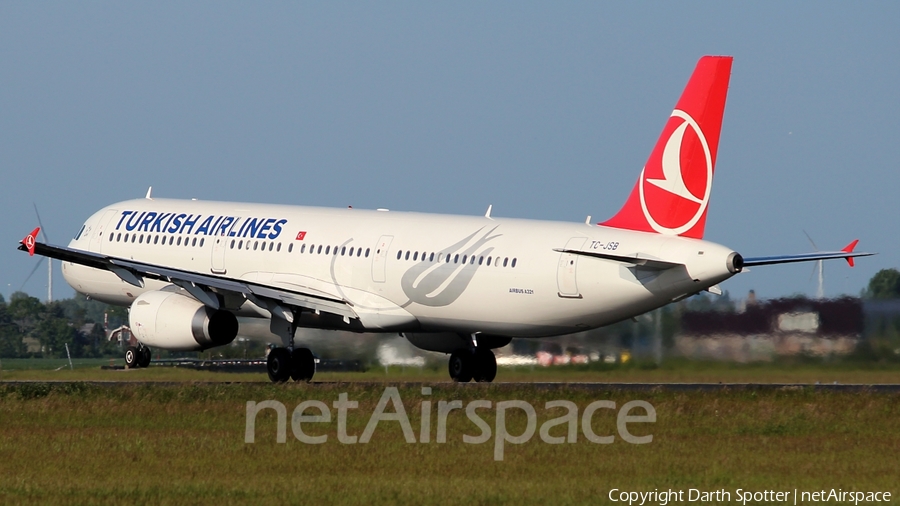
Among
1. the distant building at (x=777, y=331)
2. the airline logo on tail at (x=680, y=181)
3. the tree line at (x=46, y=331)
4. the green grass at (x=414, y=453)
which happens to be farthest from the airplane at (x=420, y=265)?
the tree line at (x=46, y=331)

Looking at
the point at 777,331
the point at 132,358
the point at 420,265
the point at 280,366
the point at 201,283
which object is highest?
the point at 420,265

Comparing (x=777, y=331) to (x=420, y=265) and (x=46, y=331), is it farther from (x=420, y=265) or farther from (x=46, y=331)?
(x=46, y=331)

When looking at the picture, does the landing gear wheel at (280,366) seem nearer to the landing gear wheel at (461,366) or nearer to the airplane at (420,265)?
the airplane at (420,265)

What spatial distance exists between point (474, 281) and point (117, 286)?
12020mm

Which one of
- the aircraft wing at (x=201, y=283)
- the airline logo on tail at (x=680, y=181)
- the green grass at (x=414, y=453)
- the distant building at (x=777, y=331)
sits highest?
the airline logo on tail at (x=680, y=181)

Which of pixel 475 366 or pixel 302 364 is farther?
pixel 475 366

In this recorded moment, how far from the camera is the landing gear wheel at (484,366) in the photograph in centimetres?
3850

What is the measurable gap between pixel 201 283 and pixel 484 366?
7.73m

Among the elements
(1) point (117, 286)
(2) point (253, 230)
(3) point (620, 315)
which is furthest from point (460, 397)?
(1) point (117, 286)

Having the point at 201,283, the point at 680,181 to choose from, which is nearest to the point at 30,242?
the point at 201,283

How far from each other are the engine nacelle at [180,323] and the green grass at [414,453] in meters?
4.74

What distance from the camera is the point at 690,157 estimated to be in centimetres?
3319

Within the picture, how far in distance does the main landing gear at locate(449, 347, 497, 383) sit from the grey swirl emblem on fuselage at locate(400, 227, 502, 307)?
7.72 feet

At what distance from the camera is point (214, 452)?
2233cm
